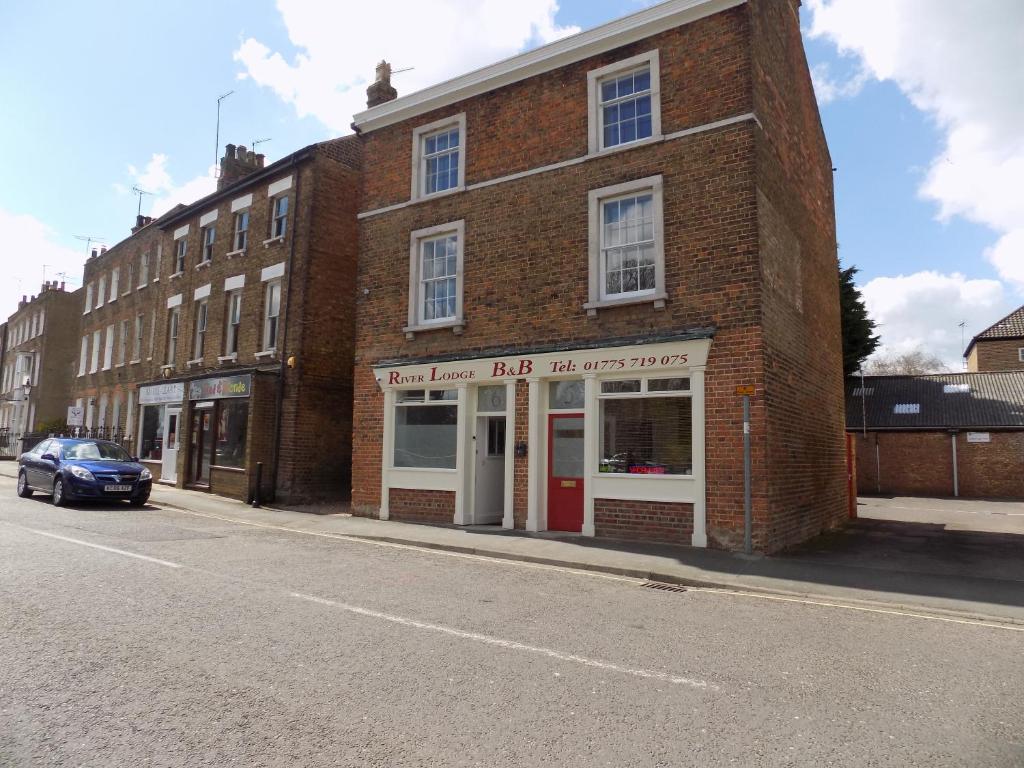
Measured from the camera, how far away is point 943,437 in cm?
2738

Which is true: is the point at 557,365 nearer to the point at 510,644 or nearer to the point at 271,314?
the point at 510,644

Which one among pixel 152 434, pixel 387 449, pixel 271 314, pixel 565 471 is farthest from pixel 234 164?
pixel 565 471

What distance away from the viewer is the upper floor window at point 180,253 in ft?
75.7

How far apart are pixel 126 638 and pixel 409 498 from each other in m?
8.89

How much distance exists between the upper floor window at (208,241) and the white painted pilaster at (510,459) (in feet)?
45.6

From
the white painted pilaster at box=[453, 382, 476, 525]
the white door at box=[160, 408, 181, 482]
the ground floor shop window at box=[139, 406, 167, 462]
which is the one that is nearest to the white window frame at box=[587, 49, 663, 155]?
the white painted pilaster at box=[453, 382, 476, 525]

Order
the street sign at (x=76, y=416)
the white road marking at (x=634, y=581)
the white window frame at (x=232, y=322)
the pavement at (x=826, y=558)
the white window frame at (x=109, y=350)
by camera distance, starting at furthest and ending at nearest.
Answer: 1. the white window frame at (x=109, y=350)
2. the street sign at (x=76, y=416)
3. the white window frame at (x=232, y=322)
4. the pavement at (x=826, y=558)
5. the white road marking at (x=634, y=581)

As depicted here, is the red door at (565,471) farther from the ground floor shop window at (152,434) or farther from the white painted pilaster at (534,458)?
the ground floor shop window at (152,434)

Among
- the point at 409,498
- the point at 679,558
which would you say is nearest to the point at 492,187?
the point at 409,498

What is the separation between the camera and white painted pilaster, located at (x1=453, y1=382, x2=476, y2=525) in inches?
524

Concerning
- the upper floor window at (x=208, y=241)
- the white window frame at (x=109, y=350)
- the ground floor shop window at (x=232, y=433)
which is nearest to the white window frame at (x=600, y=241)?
the ground floor shop window at (x=232, y=433)

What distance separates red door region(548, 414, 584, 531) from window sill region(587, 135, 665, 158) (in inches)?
189

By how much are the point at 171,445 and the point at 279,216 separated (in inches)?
322

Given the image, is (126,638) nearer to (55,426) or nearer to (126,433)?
(126,433)
